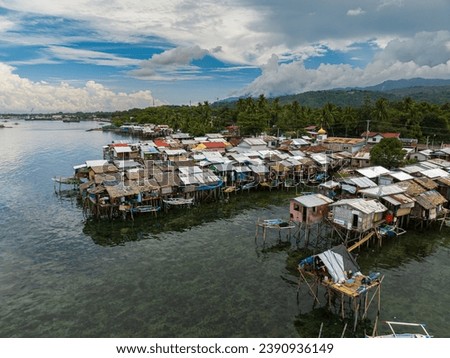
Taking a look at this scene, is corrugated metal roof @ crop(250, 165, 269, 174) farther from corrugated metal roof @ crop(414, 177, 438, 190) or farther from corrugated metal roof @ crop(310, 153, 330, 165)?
corrugated metal roof @ crop(414, 177, 438, 190)

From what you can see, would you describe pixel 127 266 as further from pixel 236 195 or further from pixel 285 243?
pixel 236 195

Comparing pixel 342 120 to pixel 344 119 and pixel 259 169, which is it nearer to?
pixel 344 119

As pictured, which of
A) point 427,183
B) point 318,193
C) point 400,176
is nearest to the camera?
point 427,183

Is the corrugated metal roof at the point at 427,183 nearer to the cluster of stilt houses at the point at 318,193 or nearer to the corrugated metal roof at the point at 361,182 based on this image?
the cluster of stilt houses at the point at 318,193

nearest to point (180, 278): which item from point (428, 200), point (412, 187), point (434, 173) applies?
point (428, 200)

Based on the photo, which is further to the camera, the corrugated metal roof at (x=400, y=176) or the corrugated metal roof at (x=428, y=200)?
the corrugated metal roof at (x=400, y=176)

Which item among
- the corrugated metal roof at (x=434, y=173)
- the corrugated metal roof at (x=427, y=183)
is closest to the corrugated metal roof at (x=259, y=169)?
the corrugated metal roof at (x=427, y=183)
